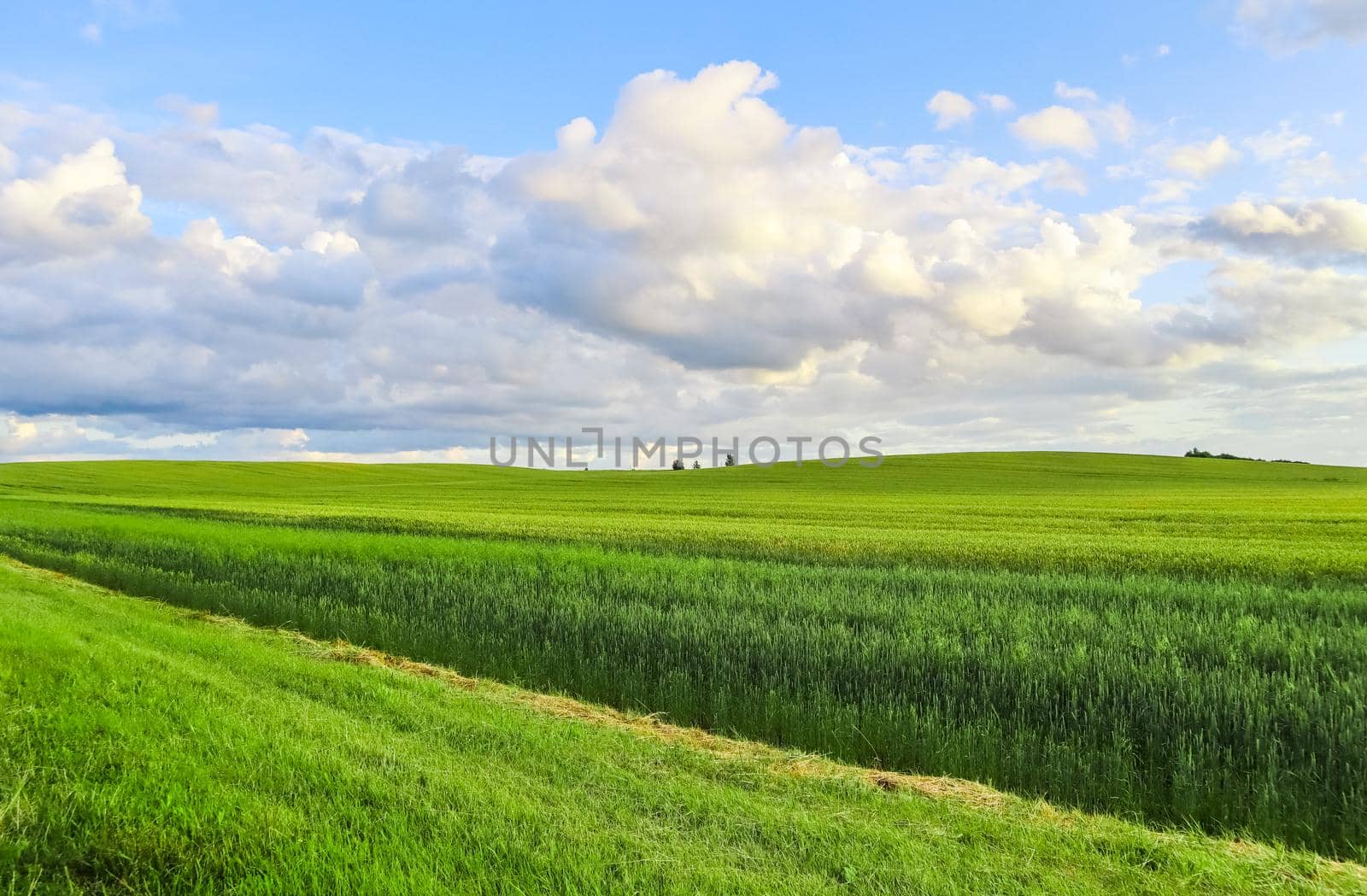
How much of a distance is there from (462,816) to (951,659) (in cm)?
647

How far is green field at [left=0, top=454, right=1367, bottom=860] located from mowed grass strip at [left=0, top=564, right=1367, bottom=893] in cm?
143

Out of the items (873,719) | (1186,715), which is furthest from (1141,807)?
(873,719)

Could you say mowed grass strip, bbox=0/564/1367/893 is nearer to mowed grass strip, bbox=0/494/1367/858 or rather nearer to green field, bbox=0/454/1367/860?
mowed grass strip, bbox=0/494/1367/858

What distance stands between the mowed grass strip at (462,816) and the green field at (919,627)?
1433 mm

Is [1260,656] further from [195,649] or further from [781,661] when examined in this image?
[195,649]

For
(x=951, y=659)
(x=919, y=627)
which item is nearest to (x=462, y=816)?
(x=951, y=659)

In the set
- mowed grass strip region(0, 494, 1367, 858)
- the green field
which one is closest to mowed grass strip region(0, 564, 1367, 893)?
mowed grass strip region(0, 494, 1367, 858)

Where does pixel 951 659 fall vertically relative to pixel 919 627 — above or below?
below

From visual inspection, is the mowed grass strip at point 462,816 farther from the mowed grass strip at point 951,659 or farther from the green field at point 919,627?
the green field at point 919,627

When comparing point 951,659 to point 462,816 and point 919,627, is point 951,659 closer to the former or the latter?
point 919,627

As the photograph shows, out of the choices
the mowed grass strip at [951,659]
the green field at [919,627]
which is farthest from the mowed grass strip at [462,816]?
the green field at [919,627]

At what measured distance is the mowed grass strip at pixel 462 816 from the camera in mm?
4324

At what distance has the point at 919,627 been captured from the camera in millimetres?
10664

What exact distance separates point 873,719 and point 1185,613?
647 centimetres
